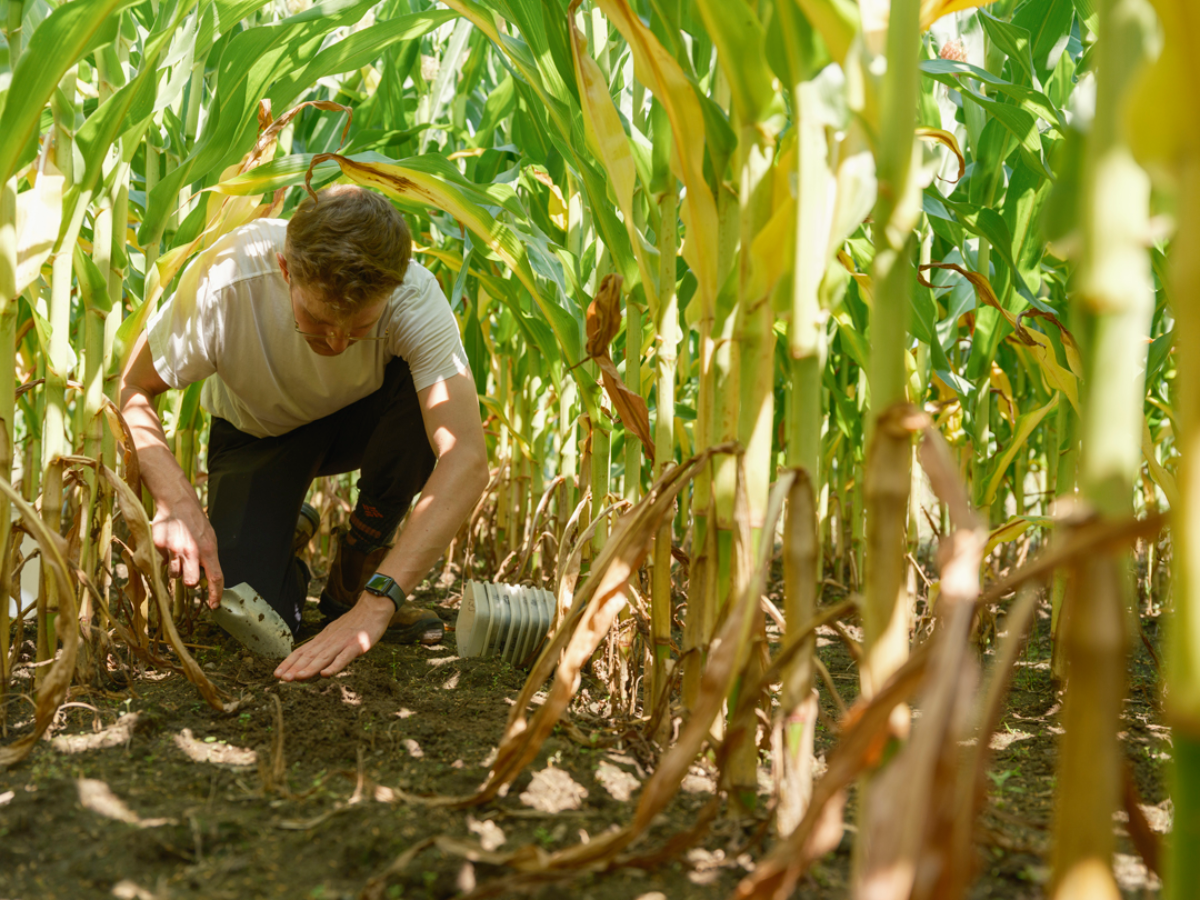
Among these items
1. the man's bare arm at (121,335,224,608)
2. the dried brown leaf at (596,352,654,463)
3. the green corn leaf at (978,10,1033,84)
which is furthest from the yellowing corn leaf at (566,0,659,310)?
the man's bare arm at (121,335,224,608)

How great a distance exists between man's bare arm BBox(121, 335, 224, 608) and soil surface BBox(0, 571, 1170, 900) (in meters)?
0.20

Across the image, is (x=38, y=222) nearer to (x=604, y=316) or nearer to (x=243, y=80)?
(x=243, y=80)

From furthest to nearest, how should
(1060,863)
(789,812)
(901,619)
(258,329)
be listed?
(258,329) → (789,812) → (901,619) → (1060,863)

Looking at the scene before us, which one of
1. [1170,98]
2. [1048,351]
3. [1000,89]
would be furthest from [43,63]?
[1048,351]

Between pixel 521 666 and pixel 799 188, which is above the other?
pixel 799 188

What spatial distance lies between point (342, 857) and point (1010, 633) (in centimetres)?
58

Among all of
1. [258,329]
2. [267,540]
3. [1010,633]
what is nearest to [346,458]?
[267,540]

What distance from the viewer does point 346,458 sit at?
7.00 feet

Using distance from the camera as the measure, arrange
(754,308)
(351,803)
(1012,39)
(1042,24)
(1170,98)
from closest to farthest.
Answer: (1170,98), (754,308), (351,803), (1012,39), (1042,24)

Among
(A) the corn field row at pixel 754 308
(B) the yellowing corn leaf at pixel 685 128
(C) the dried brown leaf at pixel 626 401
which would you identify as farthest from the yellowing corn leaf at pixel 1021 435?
(B) the yellowing corn leaf at pixel 685 128

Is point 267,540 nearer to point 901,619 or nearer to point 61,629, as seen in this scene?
point 61,629

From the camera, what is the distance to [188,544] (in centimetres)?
143

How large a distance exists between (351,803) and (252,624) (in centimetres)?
81

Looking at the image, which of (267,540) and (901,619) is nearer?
(901,619)
